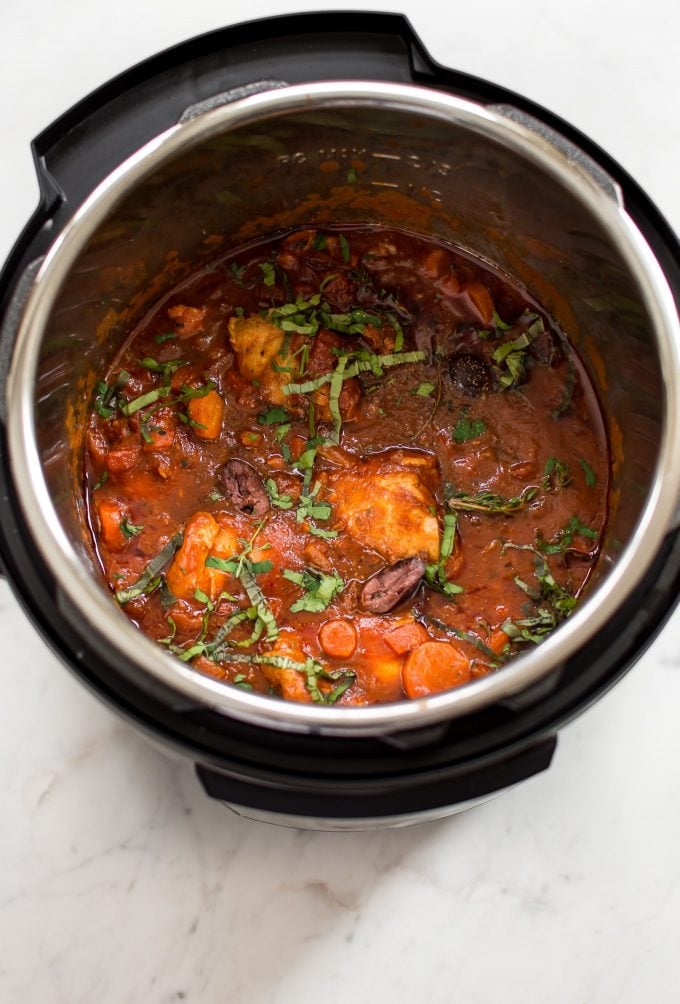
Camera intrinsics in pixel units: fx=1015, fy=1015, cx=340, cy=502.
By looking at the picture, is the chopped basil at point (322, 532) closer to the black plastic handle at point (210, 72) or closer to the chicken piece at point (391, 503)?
the chicken piece at point (391, 503)

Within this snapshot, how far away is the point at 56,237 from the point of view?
58.6 inches

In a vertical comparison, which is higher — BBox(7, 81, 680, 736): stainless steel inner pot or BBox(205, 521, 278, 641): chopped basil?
BBox(7, 81, 680, 736): stainless steel inner pot

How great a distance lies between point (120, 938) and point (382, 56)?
158 centimetres

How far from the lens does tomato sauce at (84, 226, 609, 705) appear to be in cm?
173

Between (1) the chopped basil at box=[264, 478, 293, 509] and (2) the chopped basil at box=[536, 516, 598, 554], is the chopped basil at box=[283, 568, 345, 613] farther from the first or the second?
(2) the chopped basil at box=[536, 516, 598, 554]

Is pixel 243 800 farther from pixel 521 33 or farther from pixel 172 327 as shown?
pixel 521 33

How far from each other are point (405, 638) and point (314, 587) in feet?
0.59

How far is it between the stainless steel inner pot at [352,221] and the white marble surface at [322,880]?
0.40m

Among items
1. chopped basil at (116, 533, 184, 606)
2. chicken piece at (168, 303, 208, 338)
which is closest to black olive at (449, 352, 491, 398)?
chicken piece at (168, 303, 208, 338)

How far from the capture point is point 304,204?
6.11 ft

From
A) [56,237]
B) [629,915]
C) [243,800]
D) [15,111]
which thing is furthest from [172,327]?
[629,915]

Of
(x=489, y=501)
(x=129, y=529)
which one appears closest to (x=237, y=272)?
(x=129, y=529)

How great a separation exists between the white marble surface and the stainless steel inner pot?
396 mm

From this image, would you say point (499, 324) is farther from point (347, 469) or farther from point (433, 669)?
point (433, 669)
